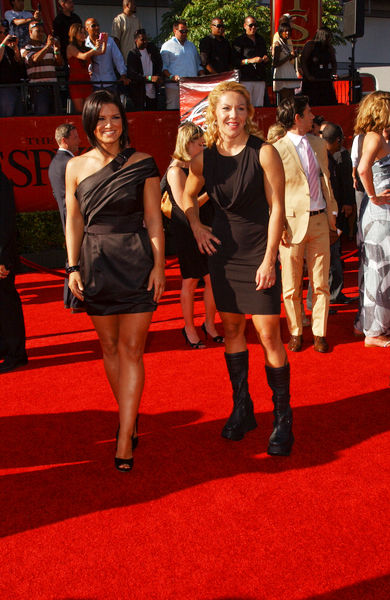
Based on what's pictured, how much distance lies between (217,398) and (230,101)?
212cm

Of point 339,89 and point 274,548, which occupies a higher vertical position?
point 339,89

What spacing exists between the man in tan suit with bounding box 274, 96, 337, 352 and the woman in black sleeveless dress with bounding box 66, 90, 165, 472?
6.57 ft

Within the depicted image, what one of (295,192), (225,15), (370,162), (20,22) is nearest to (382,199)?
(370,162)

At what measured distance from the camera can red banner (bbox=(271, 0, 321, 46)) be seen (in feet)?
50.7

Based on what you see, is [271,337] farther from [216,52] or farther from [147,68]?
[216,52]

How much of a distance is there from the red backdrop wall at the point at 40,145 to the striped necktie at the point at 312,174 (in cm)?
641

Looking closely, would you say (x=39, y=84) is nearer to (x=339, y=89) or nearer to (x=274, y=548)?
(x=339, y=89)

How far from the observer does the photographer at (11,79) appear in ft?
33.6

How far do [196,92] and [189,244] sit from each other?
20.1 ft

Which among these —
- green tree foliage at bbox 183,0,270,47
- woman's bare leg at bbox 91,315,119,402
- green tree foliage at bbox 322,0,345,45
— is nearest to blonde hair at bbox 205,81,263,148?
woman's bare leg at bbox 91,315,119,402

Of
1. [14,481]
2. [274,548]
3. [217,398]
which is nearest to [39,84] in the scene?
[217,398]

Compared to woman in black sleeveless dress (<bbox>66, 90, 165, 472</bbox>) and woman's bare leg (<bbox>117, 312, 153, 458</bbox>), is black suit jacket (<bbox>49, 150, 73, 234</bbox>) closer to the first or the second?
woman in black sleeveless dress (<bbox>66, 90, 165, 472</bbox>)

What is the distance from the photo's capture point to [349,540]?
2.82m

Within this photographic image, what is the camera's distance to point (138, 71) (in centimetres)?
1118
